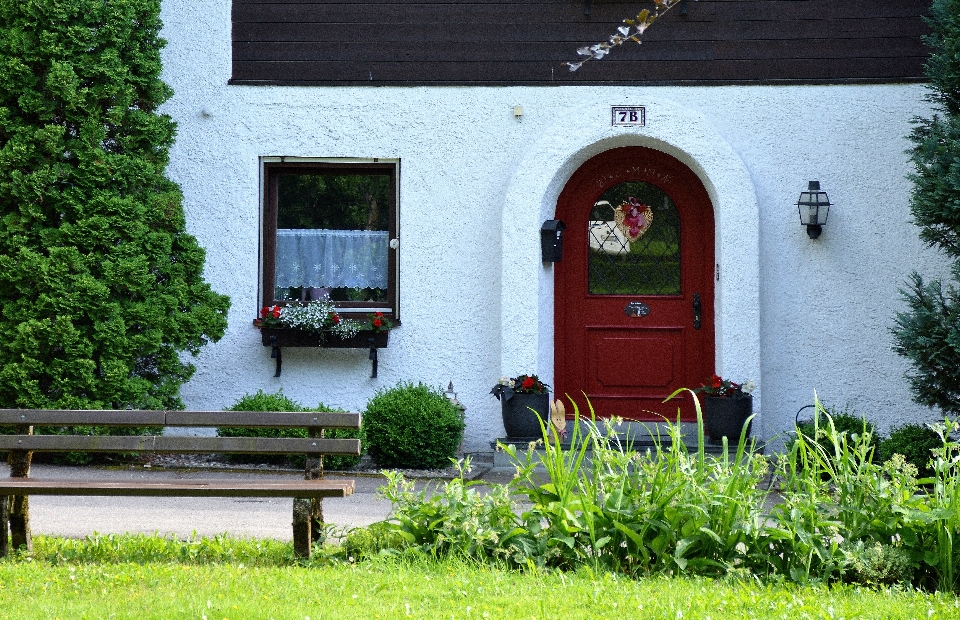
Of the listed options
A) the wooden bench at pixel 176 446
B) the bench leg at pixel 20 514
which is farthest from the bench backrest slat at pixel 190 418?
the bench leg at pixel 20 514

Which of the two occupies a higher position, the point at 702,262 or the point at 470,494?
the point at 702,262

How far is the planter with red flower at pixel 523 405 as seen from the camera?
331 inches

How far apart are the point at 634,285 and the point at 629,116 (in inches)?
57.2

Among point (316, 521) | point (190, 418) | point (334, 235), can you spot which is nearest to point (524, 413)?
point (334, 235)

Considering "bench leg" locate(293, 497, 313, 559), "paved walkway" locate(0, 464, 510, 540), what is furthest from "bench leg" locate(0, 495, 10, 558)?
"bench leg" locate(293, 497, 313, 559)

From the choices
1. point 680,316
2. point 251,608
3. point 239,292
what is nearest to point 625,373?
point 680,316

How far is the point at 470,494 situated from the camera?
4.86m

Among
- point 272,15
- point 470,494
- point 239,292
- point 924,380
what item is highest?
point 272,15

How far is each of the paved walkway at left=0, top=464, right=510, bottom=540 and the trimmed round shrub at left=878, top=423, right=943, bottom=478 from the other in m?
3.55

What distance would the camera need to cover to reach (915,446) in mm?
7230

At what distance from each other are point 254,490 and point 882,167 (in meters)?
6.42

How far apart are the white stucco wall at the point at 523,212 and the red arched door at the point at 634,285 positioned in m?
0.24

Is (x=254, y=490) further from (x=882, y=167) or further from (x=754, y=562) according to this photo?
→ (x=882, y=167)

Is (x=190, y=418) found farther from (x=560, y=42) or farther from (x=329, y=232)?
(x=560, y=42)
